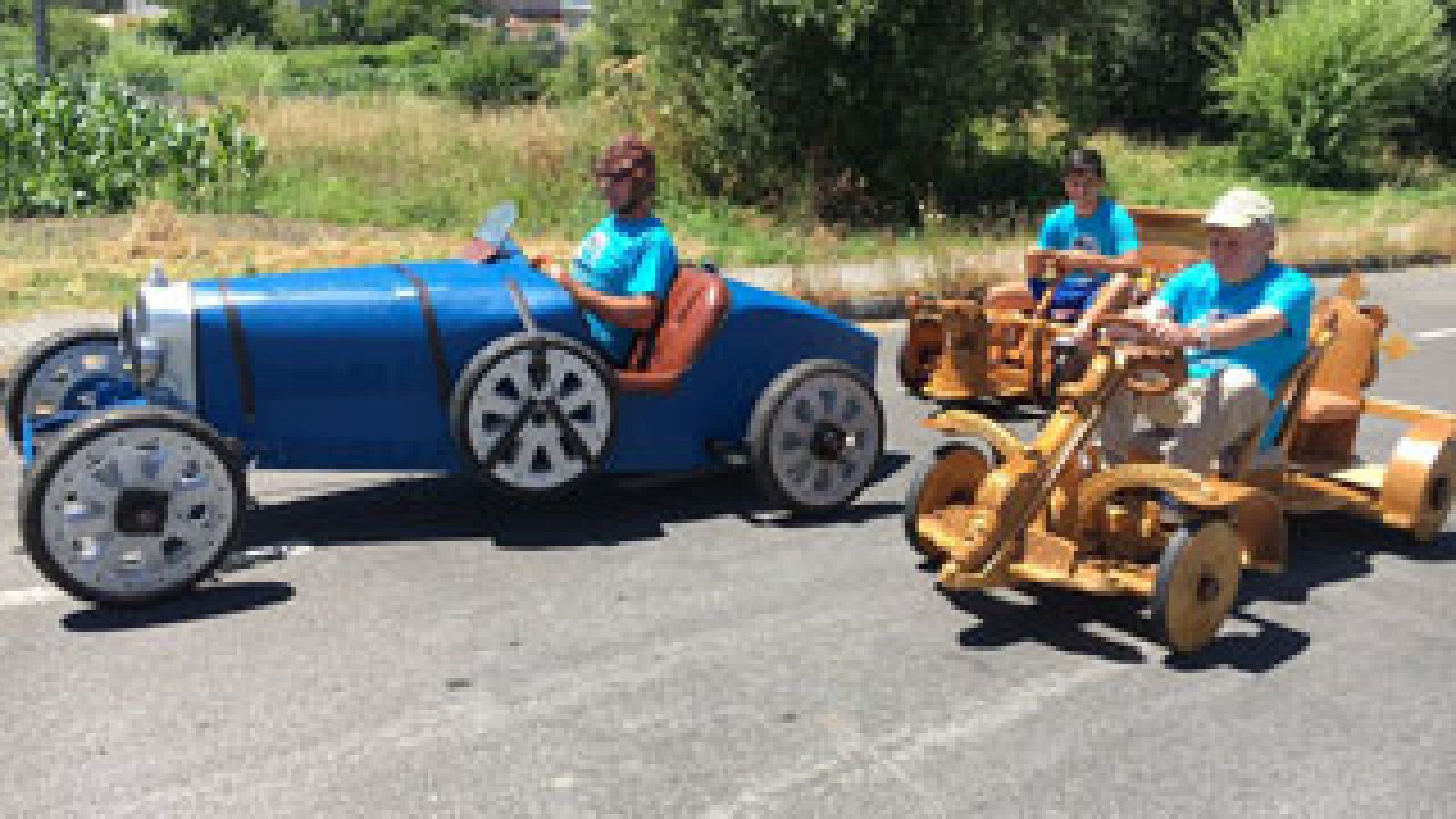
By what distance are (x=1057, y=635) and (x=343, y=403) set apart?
2.83 m

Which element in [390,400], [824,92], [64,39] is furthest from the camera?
[64,39]

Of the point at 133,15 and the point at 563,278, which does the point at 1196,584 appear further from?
the point at 133,15

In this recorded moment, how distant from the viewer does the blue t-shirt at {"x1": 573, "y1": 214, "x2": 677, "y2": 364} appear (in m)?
6.04

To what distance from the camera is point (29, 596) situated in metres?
5.02

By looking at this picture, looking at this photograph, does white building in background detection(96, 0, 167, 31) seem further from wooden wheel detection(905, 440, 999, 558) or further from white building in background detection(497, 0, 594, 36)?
wooden wheel detection(905, 440, 999, 558)

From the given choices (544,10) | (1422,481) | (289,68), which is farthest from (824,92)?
(544,10)

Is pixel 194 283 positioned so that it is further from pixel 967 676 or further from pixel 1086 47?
pixel 1086 47

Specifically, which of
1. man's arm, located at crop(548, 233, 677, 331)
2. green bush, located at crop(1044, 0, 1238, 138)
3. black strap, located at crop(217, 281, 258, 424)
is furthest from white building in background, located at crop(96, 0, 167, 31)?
black strap, located at crop(217, 281, 258, 424)

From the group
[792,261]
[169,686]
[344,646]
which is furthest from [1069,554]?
[792,261]

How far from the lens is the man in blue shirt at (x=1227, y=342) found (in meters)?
5.12

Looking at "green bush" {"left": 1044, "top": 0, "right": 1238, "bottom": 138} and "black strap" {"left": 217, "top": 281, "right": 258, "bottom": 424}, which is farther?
"green bush" {"left": 1044, "top": 0, "right": 1238, "bottom": 138}

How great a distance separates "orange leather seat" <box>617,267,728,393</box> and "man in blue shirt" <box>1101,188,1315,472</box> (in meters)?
1.74

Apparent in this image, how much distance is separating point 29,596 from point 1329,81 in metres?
24.9

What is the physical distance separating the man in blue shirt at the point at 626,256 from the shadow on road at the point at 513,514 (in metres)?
0.73
